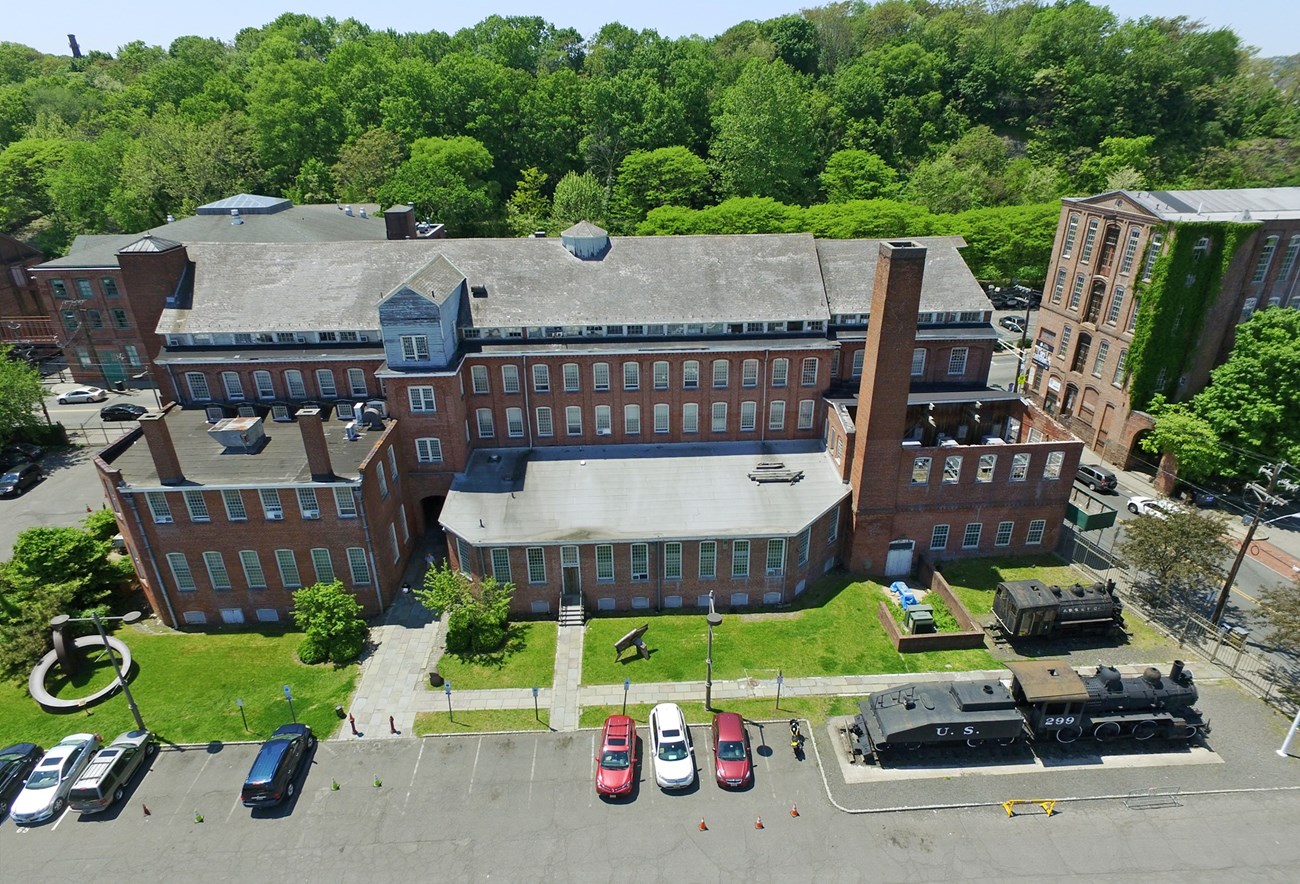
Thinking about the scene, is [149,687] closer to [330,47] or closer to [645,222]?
[645,222]

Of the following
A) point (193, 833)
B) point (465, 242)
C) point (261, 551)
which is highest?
point (465, 242)

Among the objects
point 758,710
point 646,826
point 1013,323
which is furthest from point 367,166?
point 646,826

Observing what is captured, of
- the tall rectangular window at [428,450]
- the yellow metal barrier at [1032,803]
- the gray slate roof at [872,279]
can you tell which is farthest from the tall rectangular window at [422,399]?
the yellow metal barrier at [1032,803]

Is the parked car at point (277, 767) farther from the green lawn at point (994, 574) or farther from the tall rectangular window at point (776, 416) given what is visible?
the green lawn at point (994, 574)

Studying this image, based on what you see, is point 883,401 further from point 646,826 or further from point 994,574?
point 646,826

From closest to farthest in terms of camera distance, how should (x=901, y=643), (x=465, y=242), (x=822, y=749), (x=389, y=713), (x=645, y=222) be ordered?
(x=822, y=749), (x=389, y=713), (x=901, y=643), (x=465, y=242), (x=645, y=222)

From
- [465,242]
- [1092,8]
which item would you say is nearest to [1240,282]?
[465,242]
